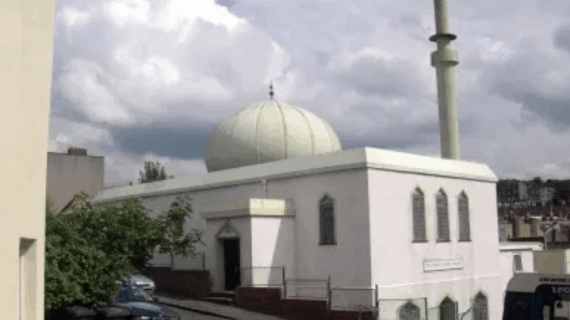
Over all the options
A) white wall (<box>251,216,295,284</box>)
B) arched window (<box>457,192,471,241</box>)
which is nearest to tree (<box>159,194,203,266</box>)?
white wall (<box>251,216,295,284</box>)

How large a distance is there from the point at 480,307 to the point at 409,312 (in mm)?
5113

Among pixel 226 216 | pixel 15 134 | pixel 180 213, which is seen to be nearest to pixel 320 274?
pixel 226 216

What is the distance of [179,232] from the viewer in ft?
76.2

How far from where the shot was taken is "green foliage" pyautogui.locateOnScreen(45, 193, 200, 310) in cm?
1447

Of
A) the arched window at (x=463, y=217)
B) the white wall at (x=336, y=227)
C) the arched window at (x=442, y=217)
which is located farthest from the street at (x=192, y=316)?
the arched window at (x=463, y=217)

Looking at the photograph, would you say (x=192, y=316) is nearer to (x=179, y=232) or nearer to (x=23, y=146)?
(x=179, y=232)

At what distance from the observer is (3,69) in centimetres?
→ 530

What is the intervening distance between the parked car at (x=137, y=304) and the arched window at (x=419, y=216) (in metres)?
8.87

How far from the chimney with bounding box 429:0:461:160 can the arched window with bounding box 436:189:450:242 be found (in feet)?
15.9

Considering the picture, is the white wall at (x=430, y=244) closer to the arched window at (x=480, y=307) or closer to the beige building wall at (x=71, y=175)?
the arched window at (x=480, y=307)

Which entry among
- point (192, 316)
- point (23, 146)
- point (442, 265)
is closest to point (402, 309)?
point (442, 265)

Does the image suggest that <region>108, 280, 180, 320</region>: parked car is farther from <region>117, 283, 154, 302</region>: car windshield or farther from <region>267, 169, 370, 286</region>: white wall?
<region>267, 169, 370, 286</region>: white wall

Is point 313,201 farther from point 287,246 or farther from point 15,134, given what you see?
point 15,134

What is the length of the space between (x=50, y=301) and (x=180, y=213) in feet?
31.8
